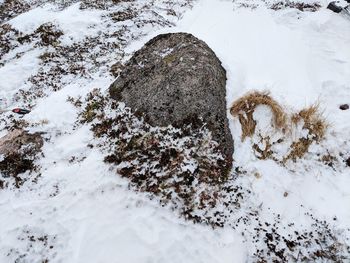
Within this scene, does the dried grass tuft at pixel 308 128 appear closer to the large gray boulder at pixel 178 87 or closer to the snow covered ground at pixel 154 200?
the snow covered ground at pixel 154 200

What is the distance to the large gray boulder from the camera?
7250 millimetres

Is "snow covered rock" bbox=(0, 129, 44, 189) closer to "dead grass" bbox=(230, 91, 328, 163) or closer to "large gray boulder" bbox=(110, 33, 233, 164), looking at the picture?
→ "large gray boulder" bbox=(110, 33, 233, 164)

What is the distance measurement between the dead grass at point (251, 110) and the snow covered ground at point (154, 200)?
0.55 ft

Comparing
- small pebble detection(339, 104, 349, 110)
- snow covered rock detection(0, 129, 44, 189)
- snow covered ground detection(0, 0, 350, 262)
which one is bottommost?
snow covered rock detection(0, 129, 44, 189)

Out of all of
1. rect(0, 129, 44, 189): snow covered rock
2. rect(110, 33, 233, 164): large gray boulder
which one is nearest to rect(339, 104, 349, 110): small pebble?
rect(110, 33, 233, 164): large gray boulder

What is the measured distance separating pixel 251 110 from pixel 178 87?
67.7 inches

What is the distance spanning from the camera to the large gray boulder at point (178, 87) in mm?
7250

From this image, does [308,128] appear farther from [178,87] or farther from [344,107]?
[178,87]

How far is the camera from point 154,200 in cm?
625

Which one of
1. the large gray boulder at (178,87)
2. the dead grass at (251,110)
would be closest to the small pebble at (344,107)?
the dead grass at (251,110)

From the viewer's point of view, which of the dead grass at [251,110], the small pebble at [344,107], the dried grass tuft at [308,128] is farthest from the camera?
the small pebble at [344,107]

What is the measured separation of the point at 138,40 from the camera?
12.2 meters

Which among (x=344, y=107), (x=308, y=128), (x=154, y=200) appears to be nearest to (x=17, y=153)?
(x=154, y=200)

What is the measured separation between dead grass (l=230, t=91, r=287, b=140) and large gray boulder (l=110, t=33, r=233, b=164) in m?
0.36
